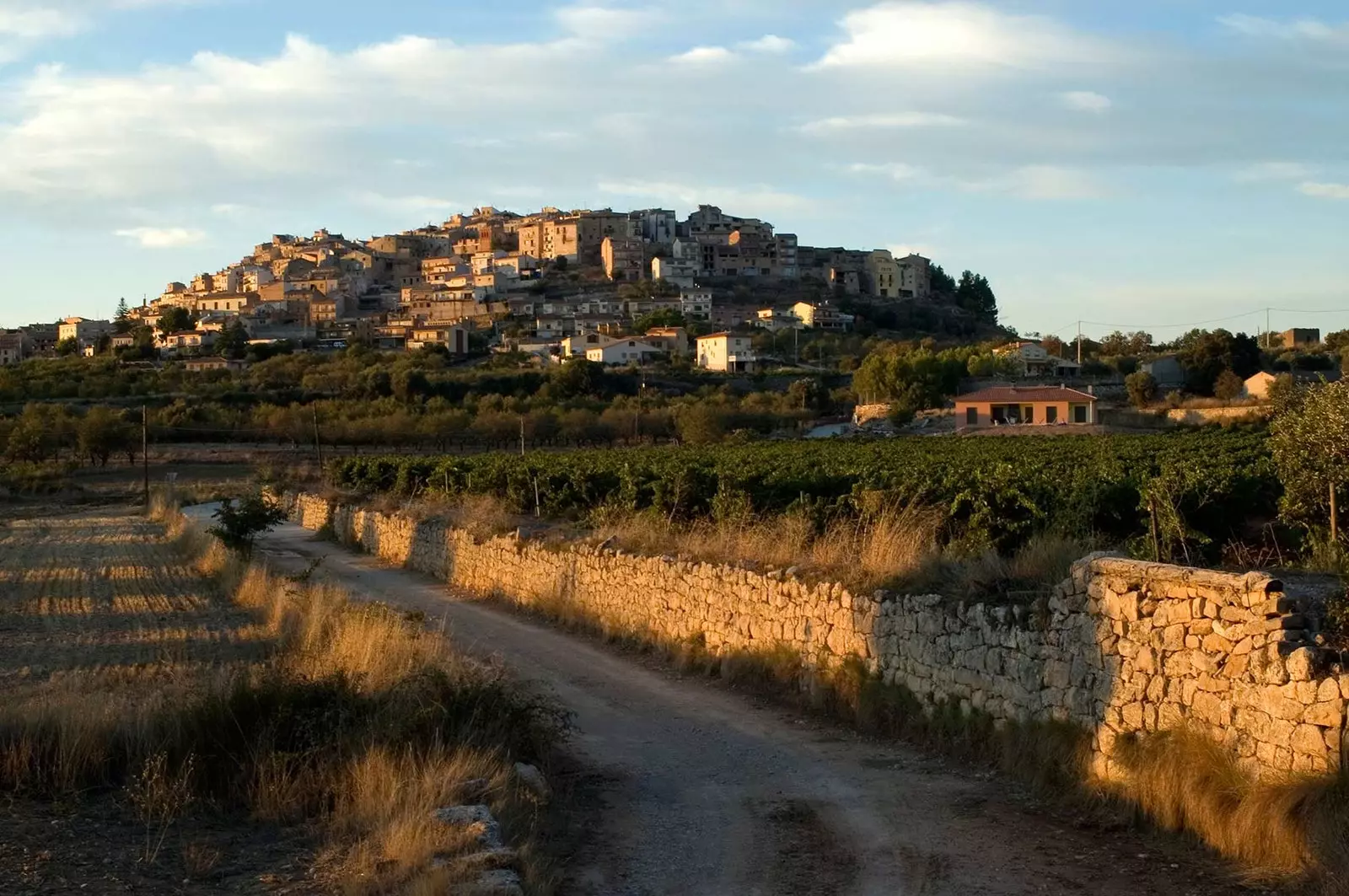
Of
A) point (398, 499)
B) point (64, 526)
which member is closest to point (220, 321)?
point (64, 526)

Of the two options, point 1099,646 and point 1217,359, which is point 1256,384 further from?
point 1099,646

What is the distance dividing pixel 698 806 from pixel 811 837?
1124 mm

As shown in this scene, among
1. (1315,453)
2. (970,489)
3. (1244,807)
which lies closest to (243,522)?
(970,489)

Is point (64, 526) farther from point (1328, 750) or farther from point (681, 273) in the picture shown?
point (681, 273)

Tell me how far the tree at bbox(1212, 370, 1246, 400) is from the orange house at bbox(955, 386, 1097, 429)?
413 inches

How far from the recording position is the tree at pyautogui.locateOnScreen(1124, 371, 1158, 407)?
80875mm

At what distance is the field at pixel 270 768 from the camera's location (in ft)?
22.7

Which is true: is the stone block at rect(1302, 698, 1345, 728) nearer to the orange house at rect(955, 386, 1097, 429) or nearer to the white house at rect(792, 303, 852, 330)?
the orange house at rect(955, 386, 1097, 429)

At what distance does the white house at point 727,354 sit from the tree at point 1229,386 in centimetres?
4672

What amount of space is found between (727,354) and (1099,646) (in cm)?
11304

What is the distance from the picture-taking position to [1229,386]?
78.6 metres

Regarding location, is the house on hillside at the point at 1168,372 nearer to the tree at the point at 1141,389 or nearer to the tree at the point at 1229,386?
the tree at the point at 1141,389

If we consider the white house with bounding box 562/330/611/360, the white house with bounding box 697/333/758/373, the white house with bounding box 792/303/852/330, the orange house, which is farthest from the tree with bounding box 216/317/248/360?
the orange house

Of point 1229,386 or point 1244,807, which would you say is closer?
point 1244,807
